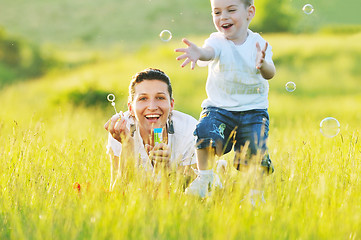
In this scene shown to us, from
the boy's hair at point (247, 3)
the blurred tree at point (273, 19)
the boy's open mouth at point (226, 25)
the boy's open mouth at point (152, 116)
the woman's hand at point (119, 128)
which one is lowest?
→ the woman's hand at point (119, 128)

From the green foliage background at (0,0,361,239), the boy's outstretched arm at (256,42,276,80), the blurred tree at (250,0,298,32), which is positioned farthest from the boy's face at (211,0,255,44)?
the blurred tree at (250,0,298,32)

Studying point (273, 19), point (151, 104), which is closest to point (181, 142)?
point (151, 104)

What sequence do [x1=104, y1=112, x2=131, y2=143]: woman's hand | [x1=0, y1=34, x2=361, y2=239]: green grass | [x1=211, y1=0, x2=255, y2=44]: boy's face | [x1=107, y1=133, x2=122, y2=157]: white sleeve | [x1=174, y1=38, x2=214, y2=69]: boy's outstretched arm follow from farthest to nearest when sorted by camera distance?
[x1=107, y1=133, x2=122, y2=157]: white sleeve, [x1=211, y1=0, x2=255, y2=44]: boy's face, [x1=104, y1=112, x2=131, y2=143]: woman's hand, [x1=174, y1=38, x2=214, y2=69]: boy's outstretched arm, [x1=0, y1=34, x2=361, y2=239]: green grass

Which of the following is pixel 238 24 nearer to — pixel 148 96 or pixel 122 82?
pixel 148 96

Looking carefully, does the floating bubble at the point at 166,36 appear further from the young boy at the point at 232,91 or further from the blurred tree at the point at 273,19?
the blurred tree at the point at 273,19

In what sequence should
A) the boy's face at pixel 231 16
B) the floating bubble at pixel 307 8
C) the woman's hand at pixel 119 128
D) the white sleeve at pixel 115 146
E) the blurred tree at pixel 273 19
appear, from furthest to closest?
the blurred tree at pixel 273 19 < the floating bubble at pixel 307 8 < the white sleeve at pixel 115 146 < the boy's face at pixel 231 16 < the woman's hand at pixel 119 128

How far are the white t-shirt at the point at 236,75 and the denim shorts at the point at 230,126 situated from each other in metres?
0.06

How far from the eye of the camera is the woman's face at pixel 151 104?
420cm

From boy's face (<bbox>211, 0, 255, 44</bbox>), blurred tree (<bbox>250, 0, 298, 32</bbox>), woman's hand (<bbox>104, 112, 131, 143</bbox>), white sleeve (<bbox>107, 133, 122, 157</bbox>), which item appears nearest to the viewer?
woman's hand (<bbox>104, 112, 131, 143</bbox>)

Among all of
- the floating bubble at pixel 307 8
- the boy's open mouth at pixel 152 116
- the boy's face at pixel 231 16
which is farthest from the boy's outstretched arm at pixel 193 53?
the floating bubble at pixel 307 8

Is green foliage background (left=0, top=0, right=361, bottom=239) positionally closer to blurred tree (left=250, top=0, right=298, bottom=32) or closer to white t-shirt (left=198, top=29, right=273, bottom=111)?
white t-shirt (left=198, top=29, right=273, bottom=111)

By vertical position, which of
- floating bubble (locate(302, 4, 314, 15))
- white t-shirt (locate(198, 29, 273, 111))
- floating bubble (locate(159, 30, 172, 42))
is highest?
floating bubble (locate(302, 4, 314, 15))

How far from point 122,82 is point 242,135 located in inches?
627

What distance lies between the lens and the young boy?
410 centimetres
